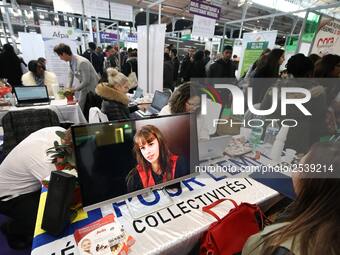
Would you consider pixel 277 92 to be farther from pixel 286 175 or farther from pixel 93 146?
pixel 93 146

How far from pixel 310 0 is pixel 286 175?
8.59 m

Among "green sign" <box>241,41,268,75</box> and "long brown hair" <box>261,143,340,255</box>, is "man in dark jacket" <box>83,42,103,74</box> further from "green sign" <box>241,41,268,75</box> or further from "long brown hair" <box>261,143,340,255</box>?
"long brown hair" <box>261,143,340,255</box>

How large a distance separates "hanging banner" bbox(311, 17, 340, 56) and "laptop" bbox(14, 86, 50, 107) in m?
4.33

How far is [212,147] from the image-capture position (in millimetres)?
1377

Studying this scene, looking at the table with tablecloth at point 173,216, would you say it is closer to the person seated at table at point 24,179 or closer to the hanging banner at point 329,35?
the person seated at table at point 24,179

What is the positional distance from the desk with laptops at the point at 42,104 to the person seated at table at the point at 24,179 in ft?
5.77

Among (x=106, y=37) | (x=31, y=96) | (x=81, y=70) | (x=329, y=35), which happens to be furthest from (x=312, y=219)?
(x=106, y=37)

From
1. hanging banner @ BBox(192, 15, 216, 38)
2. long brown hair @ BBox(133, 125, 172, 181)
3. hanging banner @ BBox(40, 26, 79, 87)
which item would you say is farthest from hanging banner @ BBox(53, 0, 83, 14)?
long brown hair @ BBox(133, 125, 172, 181)

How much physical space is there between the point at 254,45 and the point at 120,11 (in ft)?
10.5

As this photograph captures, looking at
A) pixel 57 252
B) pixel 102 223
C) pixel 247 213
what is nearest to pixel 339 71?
pixel 247 213

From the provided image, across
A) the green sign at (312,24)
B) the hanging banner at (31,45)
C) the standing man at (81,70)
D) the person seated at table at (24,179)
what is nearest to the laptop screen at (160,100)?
the standing man at (81,70)

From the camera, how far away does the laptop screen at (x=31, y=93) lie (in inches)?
106

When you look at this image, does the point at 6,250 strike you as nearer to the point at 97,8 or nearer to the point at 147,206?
the point at 147,206

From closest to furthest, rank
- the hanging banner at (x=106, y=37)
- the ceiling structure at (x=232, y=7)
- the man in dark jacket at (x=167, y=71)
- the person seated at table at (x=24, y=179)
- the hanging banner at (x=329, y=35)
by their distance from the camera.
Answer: the person seated at table at (x=24, y=179) → the hanging banner at (x=329, y=35) → the man in dark jacket at (x=167, y=71) → the ceiling structure at (x=232, y=7) → the hanging banner at (x=106, y=37)
